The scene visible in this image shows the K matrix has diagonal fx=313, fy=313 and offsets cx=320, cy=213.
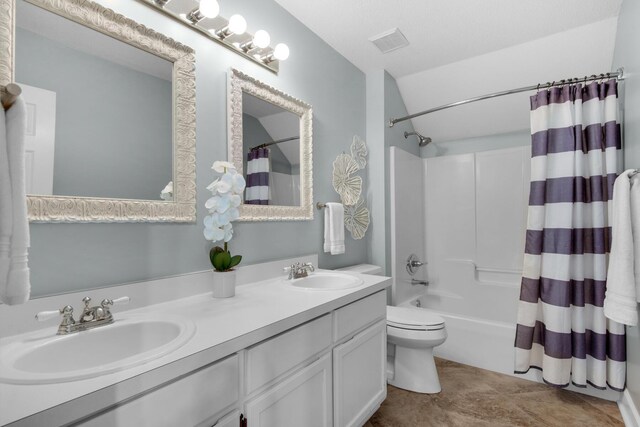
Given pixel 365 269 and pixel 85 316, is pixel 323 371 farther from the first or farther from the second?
pixel 365 269

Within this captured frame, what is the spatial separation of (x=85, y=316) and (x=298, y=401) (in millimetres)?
754

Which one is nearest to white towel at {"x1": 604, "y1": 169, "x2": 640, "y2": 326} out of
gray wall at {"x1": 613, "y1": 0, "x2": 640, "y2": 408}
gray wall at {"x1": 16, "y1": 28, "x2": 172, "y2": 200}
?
gray wall at {"x1": 613, "y1": 0, "x2": 640, "y2": 408}

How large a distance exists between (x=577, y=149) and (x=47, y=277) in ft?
8.65

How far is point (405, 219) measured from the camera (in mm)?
2881

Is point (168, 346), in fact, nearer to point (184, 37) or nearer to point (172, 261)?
point (172, 261)

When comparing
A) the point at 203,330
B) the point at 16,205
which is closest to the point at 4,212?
the point at 16,205

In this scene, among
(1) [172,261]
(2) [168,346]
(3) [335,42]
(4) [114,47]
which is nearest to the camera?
(2) [168,346]

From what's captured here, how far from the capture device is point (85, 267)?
41.2 inches

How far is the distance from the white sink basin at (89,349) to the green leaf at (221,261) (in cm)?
34

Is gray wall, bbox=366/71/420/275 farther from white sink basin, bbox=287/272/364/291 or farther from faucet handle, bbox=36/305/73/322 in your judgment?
faucet handle, bbox=36/305/73/322

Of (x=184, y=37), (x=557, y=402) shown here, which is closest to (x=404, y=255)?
(x=557, y=402)

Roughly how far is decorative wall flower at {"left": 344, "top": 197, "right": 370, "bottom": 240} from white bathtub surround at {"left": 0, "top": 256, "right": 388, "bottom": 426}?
2.27 feet

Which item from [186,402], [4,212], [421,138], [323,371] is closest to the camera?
[4,212]

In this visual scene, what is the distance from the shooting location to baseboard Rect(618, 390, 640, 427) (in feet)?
5.25
